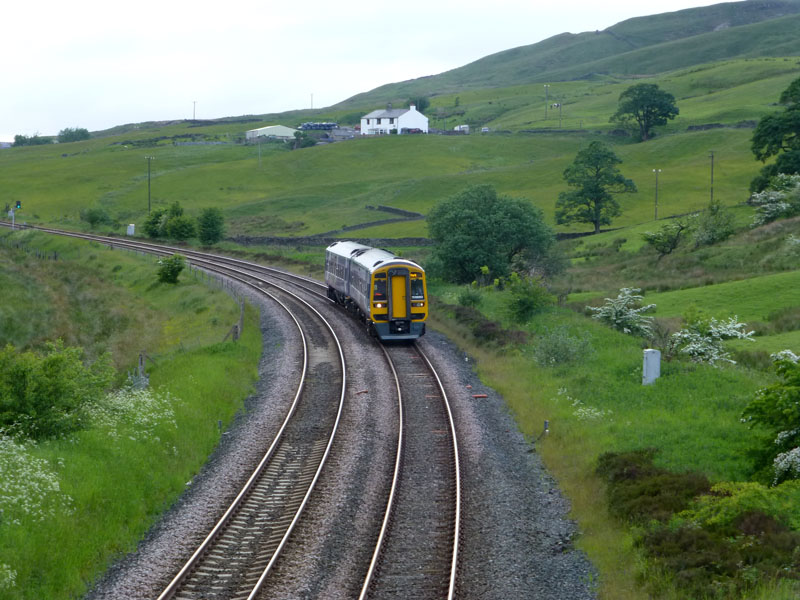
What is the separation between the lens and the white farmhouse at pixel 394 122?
175m

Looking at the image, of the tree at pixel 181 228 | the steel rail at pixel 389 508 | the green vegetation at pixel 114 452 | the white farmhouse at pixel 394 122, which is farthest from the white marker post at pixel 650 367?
the white farmhouse at pixel 394 122

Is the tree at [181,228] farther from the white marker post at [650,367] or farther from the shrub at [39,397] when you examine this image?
the white marker post at [650,367]

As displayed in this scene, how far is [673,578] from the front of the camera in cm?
1255

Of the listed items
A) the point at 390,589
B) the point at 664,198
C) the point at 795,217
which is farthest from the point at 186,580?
the point at 664,198

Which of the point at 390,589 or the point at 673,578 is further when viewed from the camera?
the point at 390,589

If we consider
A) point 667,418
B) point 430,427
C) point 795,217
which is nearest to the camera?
point 667,418

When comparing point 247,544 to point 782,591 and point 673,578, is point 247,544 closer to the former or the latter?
point 673,578

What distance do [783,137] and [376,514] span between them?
6780cm

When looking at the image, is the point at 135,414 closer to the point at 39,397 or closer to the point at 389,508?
the point at 39,397

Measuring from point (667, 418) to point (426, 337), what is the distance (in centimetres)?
1650

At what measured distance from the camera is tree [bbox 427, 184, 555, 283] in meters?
50.0

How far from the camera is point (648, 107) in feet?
421

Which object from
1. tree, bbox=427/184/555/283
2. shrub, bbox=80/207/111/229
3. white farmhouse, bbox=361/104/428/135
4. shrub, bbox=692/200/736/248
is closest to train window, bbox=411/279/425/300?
tree, bbox=427/184/555/283

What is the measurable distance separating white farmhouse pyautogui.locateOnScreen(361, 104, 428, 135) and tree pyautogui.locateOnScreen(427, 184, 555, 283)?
411 feet
